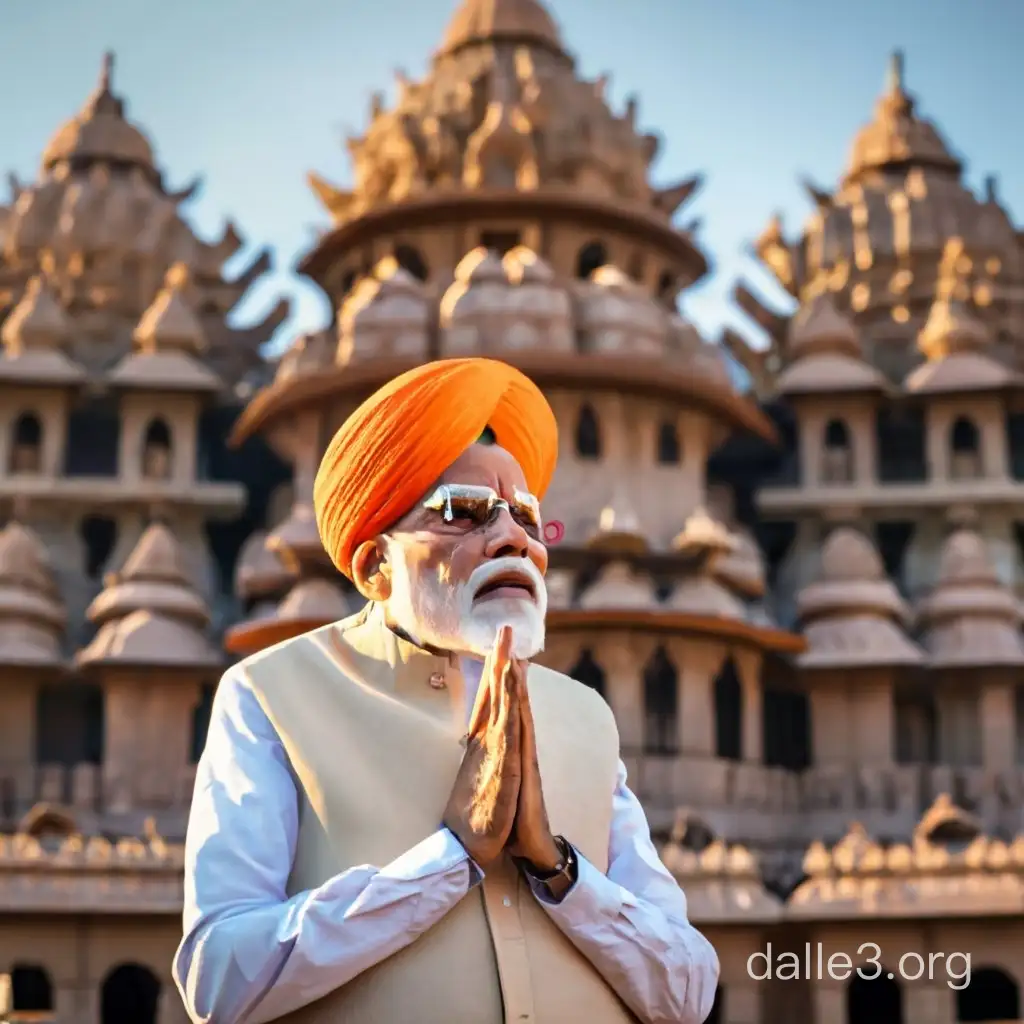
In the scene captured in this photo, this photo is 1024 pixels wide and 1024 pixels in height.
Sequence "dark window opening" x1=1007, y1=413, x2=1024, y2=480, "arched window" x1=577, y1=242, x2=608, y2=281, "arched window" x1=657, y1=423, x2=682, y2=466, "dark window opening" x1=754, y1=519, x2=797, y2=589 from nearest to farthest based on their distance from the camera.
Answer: "arched window" x1=657, y1=423, x2=682, y2=466 < "arched window" x1=577, y1=242, x2=608, y2=281 < "dark window opening" x1=754, y1=519, x2=797, y2=589 < "dark window opening" x1=1007, y1=413, x2=1024, y2=480

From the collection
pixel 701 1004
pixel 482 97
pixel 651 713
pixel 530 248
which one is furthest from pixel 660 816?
pixel 701 1004

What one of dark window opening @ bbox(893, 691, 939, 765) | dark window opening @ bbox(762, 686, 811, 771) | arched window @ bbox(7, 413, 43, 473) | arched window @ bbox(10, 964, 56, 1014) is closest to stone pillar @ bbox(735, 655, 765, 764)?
dark window opening @ bbox(762, 686, 811, 771)

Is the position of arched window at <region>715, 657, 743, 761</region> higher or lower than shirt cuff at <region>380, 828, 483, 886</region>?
higher

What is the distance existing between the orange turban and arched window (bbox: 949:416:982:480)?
2227 cm

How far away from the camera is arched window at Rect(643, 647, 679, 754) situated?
2058 centimetres

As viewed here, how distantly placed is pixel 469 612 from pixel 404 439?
0.41 meters

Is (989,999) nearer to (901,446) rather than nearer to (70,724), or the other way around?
(901,446)

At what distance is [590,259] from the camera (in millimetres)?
25203

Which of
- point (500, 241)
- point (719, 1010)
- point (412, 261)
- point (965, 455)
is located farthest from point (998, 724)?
point (412, 261)

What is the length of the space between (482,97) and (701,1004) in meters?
23.2

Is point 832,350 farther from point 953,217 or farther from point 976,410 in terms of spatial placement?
point 953,217

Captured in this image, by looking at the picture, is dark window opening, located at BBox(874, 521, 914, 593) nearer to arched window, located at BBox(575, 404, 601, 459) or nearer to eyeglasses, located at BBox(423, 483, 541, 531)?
arched window, located at BBox(575, 404, 601, 459)

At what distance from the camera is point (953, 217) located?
28.8 meters

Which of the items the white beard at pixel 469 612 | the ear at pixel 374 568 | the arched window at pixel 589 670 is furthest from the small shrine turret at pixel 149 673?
the white beard at pixel 469 612
